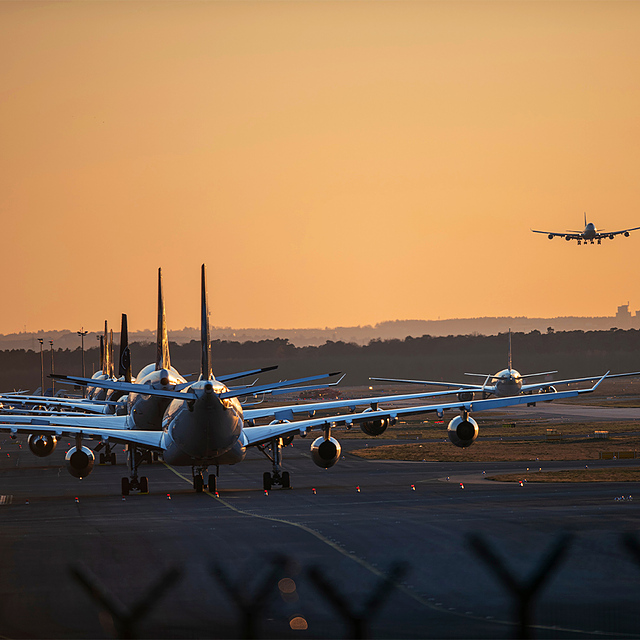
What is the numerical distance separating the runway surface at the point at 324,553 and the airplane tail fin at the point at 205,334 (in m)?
6.15

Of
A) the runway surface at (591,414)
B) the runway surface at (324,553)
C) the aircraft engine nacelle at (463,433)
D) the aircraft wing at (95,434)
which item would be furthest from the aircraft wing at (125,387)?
the runway surface at (591,414)

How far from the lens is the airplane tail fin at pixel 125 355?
7478 centimetres

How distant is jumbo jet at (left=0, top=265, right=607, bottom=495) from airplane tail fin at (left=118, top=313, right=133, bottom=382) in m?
22.0

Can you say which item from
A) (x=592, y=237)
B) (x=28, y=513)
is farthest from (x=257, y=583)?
(x=592, y=237)

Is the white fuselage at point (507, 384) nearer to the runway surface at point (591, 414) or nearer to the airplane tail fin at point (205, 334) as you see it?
the runway surface at point (591, 414)

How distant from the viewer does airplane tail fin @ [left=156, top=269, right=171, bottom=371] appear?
60.4 meters

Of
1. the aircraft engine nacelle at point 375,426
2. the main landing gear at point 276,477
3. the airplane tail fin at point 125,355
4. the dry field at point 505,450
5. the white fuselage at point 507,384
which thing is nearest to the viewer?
the main landing gear at point 276,477

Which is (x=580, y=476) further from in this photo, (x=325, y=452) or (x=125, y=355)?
(x=125, y=355)

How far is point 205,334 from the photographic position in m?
46.9

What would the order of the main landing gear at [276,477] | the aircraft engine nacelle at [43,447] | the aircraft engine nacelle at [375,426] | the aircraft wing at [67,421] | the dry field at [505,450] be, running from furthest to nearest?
the dry field at [505,450], the aircraft engine nacelle at [43,447], the aircraft engine nacelle at [375,426], the aircraft wing at [67,421], the main landing gear at [276,477]

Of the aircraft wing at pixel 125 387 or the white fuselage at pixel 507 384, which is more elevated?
the aircraft wing at pixel 125 387

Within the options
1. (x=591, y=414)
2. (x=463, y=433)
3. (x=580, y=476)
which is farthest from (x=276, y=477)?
(x=591, y=414)

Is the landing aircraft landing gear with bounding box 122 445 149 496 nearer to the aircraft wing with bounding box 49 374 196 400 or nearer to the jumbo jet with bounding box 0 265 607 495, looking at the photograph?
the jumbo jet with bounding box 0 265 607 495

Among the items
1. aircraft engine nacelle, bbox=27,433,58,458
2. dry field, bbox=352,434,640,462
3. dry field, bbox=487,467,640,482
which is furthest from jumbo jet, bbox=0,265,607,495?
dry field, bbox=352,434,640,462
